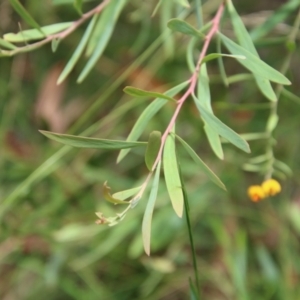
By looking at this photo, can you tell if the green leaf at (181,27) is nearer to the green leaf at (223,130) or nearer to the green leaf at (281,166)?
the green leaf at (223,130)

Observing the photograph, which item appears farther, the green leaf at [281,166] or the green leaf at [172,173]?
the green leaf at [281,166]

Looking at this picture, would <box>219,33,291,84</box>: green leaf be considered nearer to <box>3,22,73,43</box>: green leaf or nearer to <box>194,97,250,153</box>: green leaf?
<box>194,97,250,153</box>: green leaf

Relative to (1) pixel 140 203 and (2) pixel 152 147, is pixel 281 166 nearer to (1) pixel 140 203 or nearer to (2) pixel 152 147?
(1) pixel 140 203

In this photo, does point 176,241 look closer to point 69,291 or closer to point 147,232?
point 69,291

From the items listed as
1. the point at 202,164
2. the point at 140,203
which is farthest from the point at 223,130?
the point at 140,203

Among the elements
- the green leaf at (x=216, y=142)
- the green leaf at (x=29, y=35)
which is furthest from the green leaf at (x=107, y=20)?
the green leaf at (x=216, y=142)

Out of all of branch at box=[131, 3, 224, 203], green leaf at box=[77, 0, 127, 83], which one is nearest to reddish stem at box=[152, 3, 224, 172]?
branch at box=[131, 3, 224, 203]

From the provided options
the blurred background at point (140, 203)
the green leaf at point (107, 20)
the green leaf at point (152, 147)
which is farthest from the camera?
the blurred background at point (140, 203)
